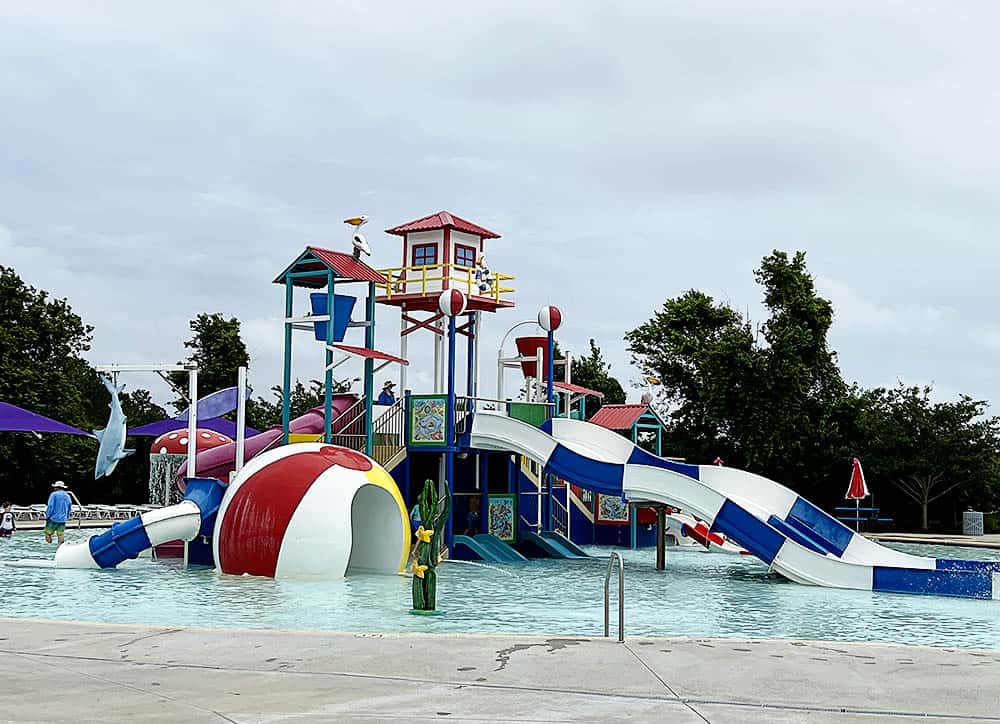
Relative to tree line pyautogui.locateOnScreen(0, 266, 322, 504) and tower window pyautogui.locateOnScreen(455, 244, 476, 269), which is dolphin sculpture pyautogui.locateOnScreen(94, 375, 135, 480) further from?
tree line pyautogui.locateOnScreen(0, 266, 322, 504)

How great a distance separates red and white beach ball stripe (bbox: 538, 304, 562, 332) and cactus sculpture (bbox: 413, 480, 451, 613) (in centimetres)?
1324

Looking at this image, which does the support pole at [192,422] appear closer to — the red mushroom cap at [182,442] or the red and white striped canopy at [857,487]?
the red mushroom cap at [182,442]

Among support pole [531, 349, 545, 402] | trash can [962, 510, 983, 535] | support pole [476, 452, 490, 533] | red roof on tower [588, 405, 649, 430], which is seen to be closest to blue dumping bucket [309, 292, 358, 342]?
support pole [476, 452, 490, 533]

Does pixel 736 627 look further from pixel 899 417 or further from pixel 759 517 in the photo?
pixel 899 417

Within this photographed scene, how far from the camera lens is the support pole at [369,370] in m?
24.8

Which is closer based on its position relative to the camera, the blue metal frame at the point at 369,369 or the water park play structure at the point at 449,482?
the water park play structure at the point at 449,482

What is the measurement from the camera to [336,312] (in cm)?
2547

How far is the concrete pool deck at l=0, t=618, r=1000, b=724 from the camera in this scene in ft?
26.9

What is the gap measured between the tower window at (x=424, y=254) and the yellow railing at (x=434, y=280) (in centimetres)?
14

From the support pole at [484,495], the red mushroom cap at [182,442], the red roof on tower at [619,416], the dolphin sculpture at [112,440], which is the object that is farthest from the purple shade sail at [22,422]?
the red roof on tower at [619,416]

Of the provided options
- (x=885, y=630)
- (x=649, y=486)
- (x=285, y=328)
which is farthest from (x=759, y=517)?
(x=285, y=328)

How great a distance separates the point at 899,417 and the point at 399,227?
1984 cm

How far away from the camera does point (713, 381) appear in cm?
4088

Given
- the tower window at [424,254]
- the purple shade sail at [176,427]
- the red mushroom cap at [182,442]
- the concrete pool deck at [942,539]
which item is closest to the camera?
the tower window at [424,254]
